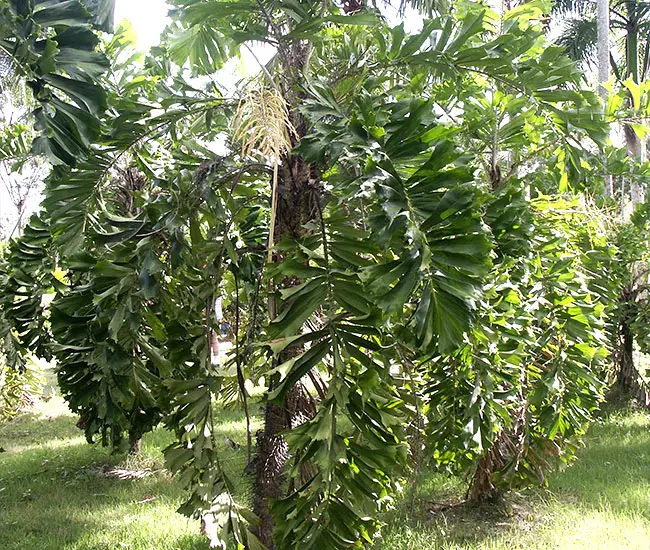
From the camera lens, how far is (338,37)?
3.03 m

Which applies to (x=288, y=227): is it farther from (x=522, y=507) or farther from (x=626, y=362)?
(x=626, y=362)

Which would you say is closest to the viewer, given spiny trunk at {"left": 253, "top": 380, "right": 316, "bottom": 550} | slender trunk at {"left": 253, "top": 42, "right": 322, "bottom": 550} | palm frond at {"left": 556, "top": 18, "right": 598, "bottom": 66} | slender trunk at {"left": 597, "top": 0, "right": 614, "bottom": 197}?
slender trunk at {"left": 253, "top": 42, "right": 322, "bottom": 550}

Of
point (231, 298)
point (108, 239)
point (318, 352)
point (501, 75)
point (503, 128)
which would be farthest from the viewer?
point (231, 298)

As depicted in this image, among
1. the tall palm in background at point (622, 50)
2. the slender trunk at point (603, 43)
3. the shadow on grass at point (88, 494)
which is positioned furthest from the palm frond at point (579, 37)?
the shadow on grass at point (88, 494)

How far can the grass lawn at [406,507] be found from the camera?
13.4ft

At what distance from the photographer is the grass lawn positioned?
4.10 m

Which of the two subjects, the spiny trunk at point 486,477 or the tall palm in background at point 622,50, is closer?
the spiny trunk at point 486,477

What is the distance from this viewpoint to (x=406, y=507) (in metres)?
→ 4.76

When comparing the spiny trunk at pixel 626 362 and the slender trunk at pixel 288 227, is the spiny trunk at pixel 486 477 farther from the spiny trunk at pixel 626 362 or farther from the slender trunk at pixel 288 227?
the spiny trunk at pixel 626 362

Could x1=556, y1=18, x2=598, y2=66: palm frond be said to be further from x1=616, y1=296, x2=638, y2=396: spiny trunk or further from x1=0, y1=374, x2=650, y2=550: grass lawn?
x1=0, y1=374, x2=650, y2=550: grass lawn

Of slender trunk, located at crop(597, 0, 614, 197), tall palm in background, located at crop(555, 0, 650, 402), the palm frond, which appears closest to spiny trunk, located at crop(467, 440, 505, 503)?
tall palm in background, located at crop(555, 0, 650, 402)

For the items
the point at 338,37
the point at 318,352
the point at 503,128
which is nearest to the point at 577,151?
the point at 503,128

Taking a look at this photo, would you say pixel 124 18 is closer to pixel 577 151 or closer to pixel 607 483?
pixel 577 151

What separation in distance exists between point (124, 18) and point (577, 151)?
375cm
